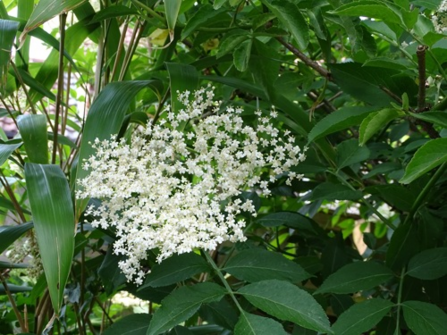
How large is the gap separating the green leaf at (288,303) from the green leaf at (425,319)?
127 mm

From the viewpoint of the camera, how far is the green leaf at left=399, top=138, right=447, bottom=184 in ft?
1.50

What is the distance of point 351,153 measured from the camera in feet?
2.47

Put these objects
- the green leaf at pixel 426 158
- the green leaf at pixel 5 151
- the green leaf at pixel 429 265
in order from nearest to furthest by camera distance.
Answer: the green leaf at pixel 426 158 < the green leaf at pixel 5 151 < the green leaf at pixel 429 265

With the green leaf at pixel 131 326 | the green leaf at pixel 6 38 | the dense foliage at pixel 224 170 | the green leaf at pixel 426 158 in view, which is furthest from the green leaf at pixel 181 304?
the green leaf at pixel 6 38

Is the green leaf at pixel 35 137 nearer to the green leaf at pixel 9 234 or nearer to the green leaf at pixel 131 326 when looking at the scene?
the green leaf at pixel 9 234

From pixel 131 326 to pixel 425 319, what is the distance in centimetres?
30

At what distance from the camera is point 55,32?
114 cm

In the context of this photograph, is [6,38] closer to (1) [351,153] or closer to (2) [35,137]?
(2) [35,137]

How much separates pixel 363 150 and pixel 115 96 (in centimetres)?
32

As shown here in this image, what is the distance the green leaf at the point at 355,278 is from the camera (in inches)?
25.2

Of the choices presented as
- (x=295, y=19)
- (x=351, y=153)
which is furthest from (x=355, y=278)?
(x=295, y=19)

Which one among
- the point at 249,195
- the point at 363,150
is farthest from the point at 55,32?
the point at 363,150

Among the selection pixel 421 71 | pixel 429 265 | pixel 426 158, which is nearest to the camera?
pixel 426 158

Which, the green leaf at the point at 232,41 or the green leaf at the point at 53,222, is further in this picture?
the green leaf at the point at 232,41
